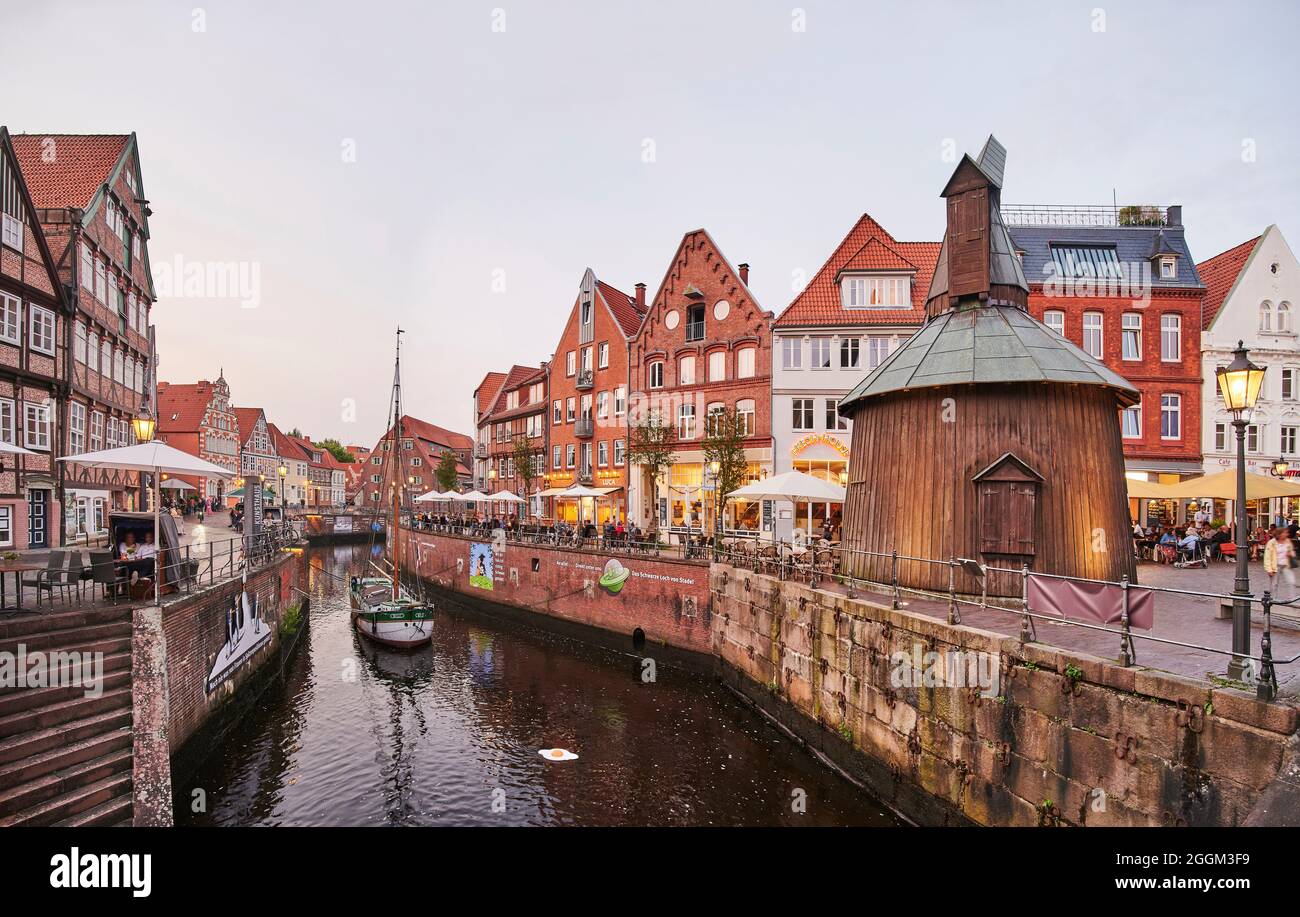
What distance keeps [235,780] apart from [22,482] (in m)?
13.5

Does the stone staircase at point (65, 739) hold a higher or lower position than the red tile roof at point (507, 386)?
lower

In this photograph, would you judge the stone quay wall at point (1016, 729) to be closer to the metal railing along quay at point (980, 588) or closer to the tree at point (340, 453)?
the metal railing along quay at point (980, 588)

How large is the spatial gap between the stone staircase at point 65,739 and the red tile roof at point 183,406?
62.0m

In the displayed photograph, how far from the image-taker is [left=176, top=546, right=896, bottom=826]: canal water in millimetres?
11734

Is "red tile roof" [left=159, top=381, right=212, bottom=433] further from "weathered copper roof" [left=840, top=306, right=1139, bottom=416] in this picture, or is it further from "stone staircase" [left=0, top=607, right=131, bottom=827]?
"weathered copper roof" [left=840, top=306, right=1139, bottom=416]

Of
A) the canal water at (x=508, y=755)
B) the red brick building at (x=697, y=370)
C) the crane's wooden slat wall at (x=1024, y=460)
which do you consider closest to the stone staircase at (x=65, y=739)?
the canal water at (x=508, y=755)

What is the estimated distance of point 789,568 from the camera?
17859mm

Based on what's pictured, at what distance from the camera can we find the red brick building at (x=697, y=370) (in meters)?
30.5

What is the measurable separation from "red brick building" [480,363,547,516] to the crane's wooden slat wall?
98.6 feet

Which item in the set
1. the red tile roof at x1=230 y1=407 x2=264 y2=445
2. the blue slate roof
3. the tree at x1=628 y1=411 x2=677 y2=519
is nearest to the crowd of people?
the tree at x1=628 y1=411 x2=677 y2=519

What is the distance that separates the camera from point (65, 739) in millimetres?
8703

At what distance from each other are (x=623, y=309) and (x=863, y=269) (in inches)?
616
